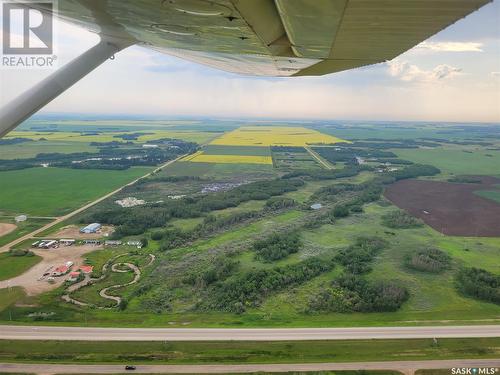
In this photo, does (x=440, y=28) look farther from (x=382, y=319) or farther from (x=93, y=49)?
(x=382, y=319)

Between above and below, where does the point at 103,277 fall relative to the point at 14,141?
below

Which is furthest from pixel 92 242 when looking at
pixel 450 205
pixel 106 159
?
pixel 106 159

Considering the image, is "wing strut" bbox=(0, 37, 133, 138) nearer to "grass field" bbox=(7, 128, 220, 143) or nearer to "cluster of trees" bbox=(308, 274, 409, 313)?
"cluster of trees" bbox=(308, 274, 409, 313)

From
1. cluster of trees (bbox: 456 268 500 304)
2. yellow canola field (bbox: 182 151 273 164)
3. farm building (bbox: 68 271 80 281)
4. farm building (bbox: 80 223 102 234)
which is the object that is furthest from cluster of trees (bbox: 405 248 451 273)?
yellow canola field (bbox: 182 151 273 164)

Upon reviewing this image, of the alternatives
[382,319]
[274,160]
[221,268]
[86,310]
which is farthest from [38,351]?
[274,160]

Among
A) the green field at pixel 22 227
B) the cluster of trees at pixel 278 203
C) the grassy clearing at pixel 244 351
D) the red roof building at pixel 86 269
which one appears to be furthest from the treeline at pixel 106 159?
the grassy clearing at pixel 244 351

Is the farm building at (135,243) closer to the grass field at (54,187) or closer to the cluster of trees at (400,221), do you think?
the grass field at (54,187)

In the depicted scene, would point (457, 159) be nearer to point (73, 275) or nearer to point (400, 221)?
point (400, 221)
